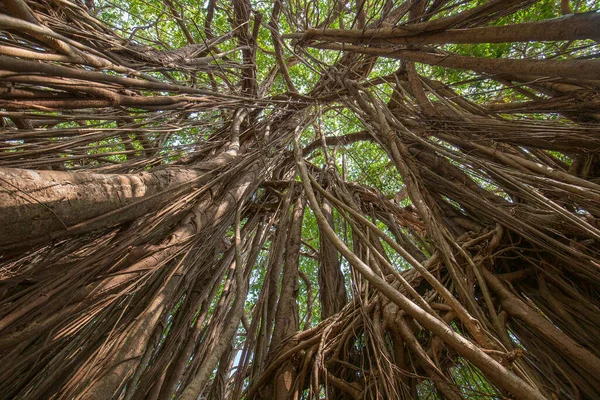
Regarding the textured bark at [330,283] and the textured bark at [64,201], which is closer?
the textured bark at [64,201]

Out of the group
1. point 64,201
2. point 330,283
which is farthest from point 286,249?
point 64,201

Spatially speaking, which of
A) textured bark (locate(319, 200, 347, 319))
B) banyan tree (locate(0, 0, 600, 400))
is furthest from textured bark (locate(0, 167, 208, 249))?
textured bark (locate(319, 200, 347, 319))

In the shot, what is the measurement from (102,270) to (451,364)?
4.20ft

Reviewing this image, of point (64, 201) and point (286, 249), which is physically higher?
point (286, 249)

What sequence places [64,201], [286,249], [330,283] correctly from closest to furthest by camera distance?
[64,201] → [330,283] → [286,249]

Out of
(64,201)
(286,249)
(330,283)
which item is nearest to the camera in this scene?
(64,201)

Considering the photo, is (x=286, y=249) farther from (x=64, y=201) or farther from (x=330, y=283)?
(x=64, y=201)

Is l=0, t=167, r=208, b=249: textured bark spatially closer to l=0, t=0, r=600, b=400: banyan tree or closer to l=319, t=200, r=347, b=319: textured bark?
l=0, t=0, r=600, b=400: banyan tree

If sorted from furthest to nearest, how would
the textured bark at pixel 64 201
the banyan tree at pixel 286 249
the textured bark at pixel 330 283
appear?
the textured bark at pixel 330 283
the banyan tree at pixel 286 249
the textured bark at pixel 64 201

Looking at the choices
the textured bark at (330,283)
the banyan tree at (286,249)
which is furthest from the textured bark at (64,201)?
the textured bark at (330,283)

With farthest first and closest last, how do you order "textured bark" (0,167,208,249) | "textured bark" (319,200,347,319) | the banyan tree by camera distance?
"textured bark" (319,200,347,319) → the banyan tree → "textured bark" (0,167,208,249)

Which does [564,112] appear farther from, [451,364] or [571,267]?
[451,364]

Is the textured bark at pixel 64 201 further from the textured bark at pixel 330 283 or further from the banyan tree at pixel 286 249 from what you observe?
the textured bark at pixel 330 283

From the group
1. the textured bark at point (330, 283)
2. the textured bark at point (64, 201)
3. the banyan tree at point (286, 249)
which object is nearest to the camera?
the textured bark at point (64, 201)
